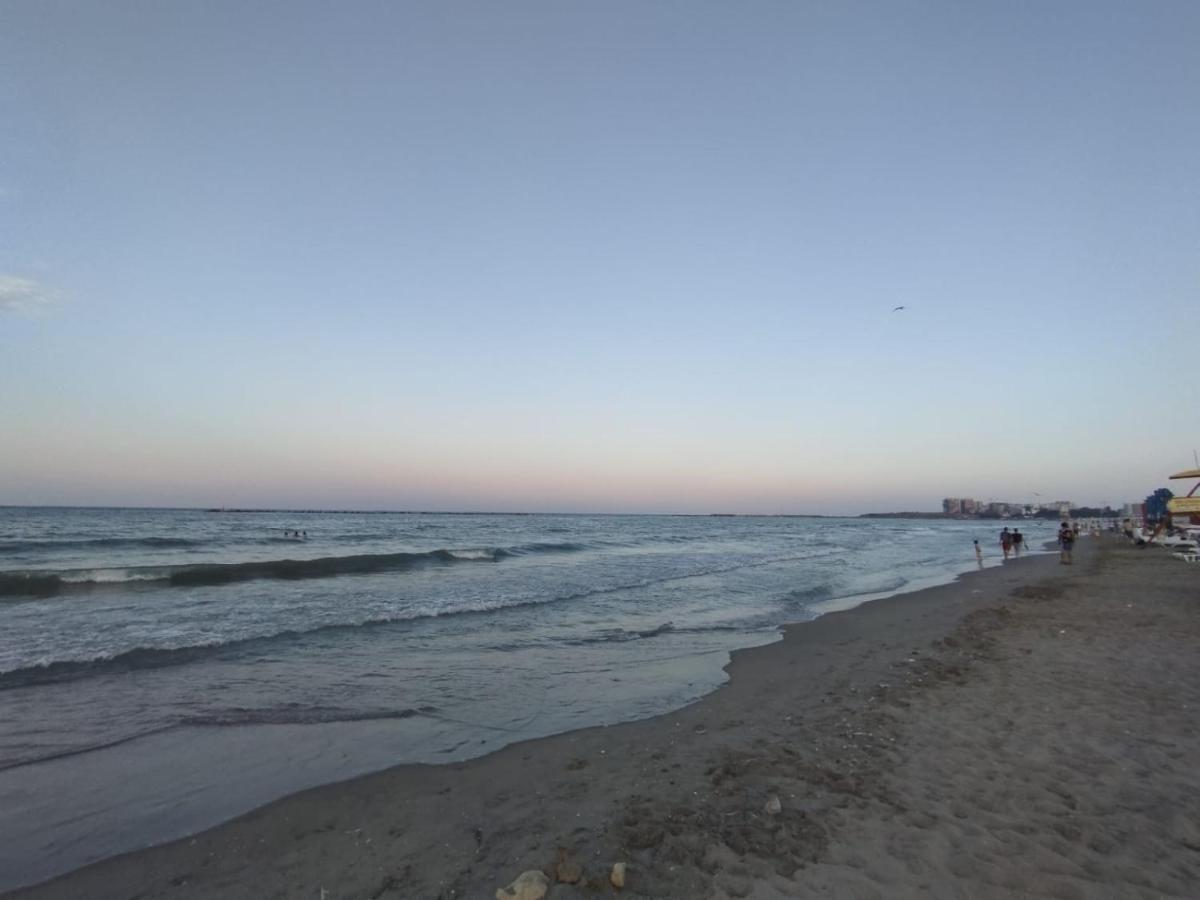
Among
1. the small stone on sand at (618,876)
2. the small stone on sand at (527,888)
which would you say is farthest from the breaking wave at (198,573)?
the small stone on sand at (618,876)

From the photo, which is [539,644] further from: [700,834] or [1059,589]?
[1059,589]

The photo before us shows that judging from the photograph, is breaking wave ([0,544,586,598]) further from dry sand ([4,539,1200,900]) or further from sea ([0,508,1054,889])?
dry sand ([4,539,1200,900])

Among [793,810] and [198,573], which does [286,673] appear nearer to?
[793,810]

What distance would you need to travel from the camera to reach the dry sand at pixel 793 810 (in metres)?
4.06

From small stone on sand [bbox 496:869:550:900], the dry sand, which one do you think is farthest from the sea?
small stone on sand [bbox 496:869:550:900]

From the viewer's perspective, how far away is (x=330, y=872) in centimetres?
434

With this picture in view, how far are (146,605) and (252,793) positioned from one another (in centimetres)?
1415

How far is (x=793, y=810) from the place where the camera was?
4918mm

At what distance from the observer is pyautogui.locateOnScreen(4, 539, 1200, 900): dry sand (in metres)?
4.06

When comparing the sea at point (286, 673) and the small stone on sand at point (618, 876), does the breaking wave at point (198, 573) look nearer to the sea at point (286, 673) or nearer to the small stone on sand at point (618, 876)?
the sea at point (286, 673)

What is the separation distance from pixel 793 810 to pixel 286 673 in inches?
336

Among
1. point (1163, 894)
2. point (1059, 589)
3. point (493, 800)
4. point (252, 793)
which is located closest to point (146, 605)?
point (252, 793)

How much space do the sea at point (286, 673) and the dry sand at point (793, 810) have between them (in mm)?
756

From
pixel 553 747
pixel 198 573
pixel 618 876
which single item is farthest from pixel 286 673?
pixel 198 573
